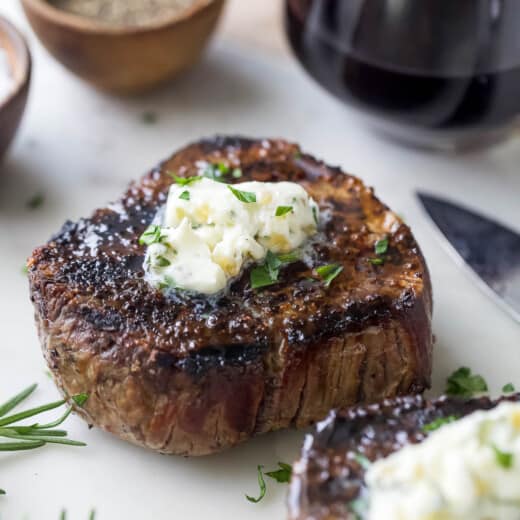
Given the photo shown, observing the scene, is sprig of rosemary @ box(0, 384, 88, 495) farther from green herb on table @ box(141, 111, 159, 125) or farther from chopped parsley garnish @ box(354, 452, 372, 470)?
green herb on table @ box(141, 111, 159, 125)

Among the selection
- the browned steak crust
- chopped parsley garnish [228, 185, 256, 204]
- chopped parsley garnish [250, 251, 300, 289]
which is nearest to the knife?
the browned steak crust

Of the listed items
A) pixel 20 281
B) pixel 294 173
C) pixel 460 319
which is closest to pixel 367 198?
pixel 294 173

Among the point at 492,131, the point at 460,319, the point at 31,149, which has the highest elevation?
the point at 492,131

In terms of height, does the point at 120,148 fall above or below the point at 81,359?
below

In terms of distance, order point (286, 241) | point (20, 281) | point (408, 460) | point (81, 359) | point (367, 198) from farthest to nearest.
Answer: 1. point (20, 281)
2. point (367, 198)
3. point (286, 241)
4. point (81, 359)
5. point (408, 460)

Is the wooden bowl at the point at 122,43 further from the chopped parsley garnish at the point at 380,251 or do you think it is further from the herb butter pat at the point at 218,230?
the chopped parsley garnish at the point at 380,251

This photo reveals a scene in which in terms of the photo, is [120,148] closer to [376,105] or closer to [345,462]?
[376,105]

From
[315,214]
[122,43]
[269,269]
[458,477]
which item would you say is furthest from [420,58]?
[458,477]
